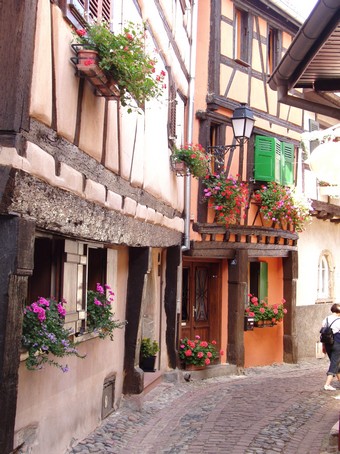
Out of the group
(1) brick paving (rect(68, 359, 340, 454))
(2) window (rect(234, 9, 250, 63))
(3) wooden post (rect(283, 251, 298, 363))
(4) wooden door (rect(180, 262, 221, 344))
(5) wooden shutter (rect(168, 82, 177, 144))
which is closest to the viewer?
(1) brick paving (rect(68, 359, 340, 454))

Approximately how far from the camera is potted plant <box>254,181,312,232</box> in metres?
12.5

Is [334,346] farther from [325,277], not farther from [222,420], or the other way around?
[325,277]

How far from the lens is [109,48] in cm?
476

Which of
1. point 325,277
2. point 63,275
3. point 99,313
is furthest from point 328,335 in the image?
point 325,277

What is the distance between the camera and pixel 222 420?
7742 millimetres

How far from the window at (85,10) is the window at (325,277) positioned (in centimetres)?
1196

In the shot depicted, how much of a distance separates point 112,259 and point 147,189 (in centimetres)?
99

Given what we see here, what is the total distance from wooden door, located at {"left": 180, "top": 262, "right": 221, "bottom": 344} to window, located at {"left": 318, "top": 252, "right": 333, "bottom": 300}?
4.56 metres

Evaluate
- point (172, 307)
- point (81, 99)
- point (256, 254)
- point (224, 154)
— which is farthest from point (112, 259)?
point (256, 254)

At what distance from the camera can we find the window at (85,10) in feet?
15.1

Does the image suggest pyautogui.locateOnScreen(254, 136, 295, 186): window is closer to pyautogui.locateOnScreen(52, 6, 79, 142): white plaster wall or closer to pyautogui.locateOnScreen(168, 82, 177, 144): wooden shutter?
pyautogui.locateOnScreen(168, 82, 177, 144): wooden shutter

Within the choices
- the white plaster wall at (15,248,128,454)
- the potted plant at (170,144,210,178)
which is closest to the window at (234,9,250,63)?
the potted plant at (170,144,210,178)

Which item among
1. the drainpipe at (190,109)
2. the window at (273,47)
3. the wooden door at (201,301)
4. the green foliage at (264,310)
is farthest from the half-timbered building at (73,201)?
the window at (273,47)

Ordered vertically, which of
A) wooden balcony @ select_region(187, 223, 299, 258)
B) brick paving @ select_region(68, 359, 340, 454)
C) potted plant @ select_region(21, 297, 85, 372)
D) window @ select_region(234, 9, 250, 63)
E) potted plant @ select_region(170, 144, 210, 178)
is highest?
window @ select_region(234, 9, 250, 63)
